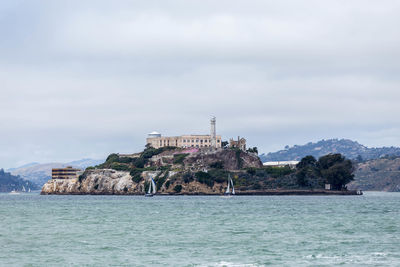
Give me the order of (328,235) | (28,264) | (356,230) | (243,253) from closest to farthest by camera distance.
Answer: (28,264) < (243,253) < (328,235) < (356,230)

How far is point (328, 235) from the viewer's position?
67.7 meters

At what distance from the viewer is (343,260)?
49.0m

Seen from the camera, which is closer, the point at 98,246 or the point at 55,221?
the point at 98,246

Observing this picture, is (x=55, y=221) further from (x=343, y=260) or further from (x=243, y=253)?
(x=343, y=260)

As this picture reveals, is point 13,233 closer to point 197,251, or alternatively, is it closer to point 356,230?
point 197,251

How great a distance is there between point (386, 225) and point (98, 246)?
36994 millimetres

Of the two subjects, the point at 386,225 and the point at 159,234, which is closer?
the point at 159,234

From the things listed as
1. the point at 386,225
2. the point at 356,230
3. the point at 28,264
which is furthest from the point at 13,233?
the point at 386,225

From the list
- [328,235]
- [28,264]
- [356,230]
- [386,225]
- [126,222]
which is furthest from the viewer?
[126,222]

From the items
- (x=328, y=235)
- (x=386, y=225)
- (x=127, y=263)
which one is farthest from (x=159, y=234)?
(x=386, y=225)

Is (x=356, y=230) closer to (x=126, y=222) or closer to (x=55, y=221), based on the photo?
(x=126, y=222)

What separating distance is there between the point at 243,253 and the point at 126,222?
36.9 m

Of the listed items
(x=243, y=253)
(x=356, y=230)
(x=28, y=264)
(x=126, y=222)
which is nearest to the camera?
(x=28, y=264)

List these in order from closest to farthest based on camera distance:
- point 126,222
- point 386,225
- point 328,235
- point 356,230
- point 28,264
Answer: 1. point 28,264
2. point 328,235
3. point 356,230
4. point 386,225
5. point 126,222
